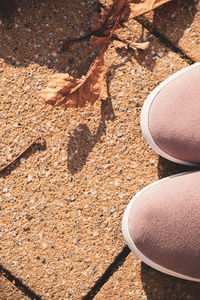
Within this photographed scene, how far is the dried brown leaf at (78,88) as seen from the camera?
1145 mm

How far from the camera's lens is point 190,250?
1.04 metres

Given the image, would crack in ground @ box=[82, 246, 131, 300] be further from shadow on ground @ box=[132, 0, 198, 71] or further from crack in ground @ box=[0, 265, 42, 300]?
shadow on ground @ box=[132, 0, 198, 71]

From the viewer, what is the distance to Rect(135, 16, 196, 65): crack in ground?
1.22m

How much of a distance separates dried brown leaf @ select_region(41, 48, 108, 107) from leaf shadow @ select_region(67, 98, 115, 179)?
60 mm

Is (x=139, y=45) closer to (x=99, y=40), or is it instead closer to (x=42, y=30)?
(x=99, y=40)

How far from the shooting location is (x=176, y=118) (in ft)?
3.54

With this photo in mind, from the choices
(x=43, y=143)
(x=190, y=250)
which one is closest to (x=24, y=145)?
(x=43, y=143)

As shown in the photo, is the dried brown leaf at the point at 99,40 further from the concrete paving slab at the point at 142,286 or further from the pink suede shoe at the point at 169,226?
the concrete paving slab at the point at 142,286

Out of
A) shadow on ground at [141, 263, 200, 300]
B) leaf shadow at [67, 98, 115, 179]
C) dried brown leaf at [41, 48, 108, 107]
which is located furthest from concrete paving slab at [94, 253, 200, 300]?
dried brown leaf at [41, 48, 108, 107]

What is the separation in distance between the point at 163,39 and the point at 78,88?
14.8 inches

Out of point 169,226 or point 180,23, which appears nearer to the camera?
point 169,226

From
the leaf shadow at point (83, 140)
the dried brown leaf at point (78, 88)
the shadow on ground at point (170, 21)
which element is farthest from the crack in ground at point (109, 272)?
the shadow on ground at point (170, 21)

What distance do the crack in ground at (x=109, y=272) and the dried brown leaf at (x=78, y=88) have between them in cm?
56

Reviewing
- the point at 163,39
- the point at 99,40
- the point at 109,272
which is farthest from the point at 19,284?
the point at 163,39
